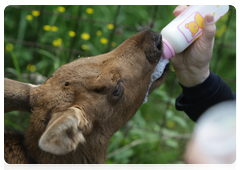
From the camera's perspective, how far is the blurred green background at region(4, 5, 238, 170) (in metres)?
3.74

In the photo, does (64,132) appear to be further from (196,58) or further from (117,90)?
(196,58)

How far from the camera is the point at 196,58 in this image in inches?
98.4

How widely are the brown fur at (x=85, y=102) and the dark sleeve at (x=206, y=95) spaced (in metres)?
0.59

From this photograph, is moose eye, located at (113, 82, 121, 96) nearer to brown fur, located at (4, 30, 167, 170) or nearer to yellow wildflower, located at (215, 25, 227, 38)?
brown fur, located at (4, 30, 167, 170)

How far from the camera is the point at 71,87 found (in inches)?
81.2

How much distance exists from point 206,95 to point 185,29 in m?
0.76

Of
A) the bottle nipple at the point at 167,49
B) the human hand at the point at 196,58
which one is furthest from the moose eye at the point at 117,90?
the human hand at the point at 196,58

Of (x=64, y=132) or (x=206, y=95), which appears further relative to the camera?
(x=206, y=95)

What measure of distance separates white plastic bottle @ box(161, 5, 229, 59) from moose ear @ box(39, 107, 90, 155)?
1.05 meters

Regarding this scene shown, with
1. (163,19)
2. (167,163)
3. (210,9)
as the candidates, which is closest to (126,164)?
(167,163)

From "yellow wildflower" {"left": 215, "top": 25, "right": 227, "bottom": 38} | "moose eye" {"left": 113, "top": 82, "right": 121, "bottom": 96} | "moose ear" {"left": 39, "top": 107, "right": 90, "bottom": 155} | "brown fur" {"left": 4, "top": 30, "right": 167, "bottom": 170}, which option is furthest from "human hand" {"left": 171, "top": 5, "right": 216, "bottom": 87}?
"yellow wildflower" {"left": 215, "top": 25, "right": 227, "bottom": 38}

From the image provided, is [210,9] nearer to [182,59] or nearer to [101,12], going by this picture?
[182,59]

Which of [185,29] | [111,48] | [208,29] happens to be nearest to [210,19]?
[208,29]

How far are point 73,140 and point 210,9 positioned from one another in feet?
5.67
